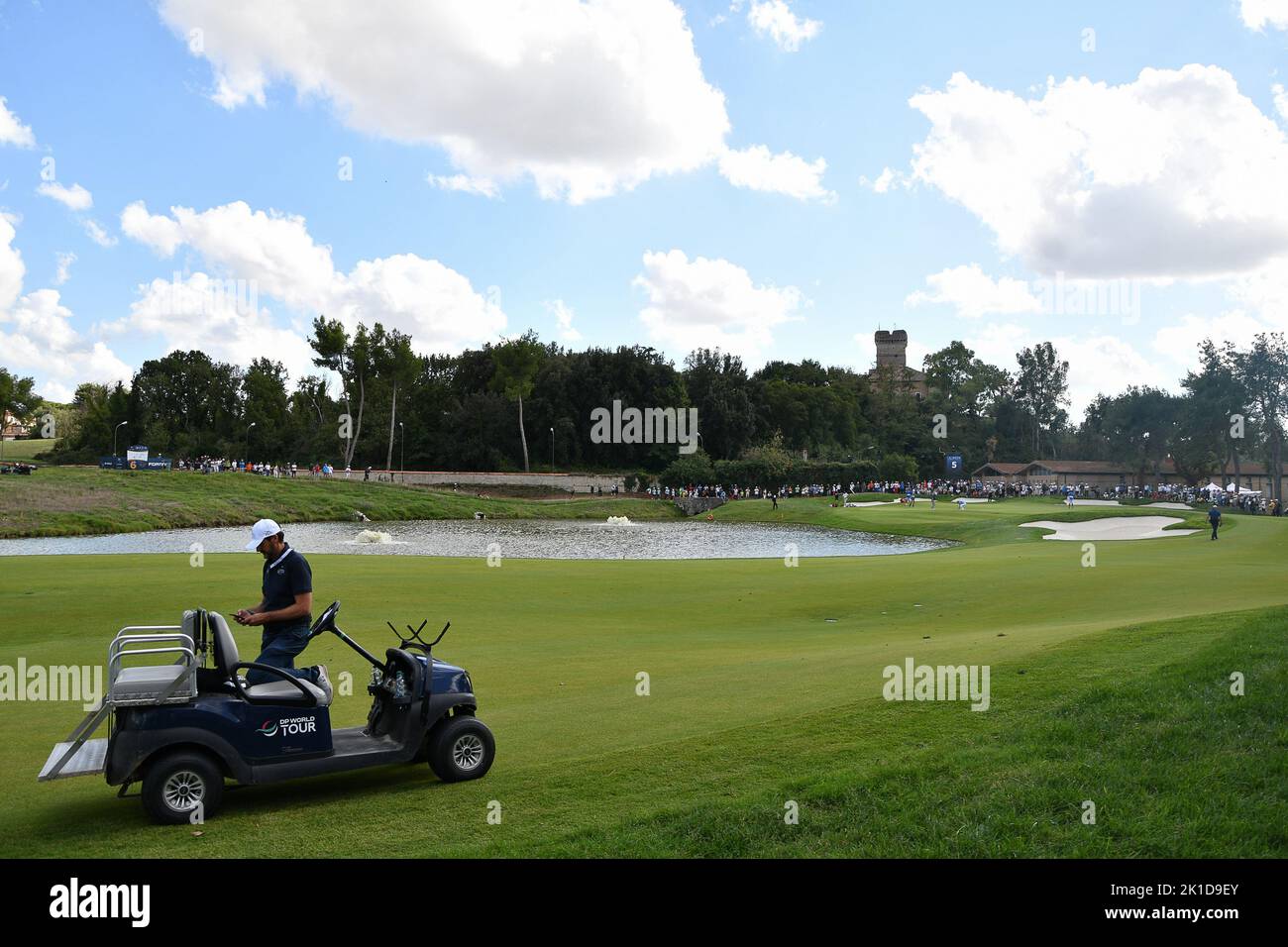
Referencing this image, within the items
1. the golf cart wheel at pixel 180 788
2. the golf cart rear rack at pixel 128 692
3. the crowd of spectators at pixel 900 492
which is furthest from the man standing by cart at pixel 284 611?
the crowd of spectators at pixel 900 492

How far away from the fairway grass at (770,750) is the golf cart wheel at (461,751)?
0.22m

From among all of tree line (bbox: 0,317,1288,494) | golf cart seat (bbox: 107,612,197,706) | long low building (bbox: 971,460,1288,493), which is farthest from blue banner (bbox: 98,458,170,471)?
long low building (bbox: 971,460,1288,493)

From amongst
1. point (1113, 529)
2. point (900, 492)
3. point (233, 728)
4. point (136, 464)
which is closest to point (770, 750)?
point (233, 728)

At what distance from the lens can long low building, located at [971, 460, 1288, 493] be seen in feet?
477

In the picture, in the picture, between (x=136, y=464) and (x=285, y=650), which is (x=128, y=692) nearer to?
(x=285, y=650)

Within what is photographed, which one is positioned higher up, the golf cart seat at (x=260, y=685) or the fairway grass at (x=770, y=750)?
the golf cart seat at (x=260, y=685)

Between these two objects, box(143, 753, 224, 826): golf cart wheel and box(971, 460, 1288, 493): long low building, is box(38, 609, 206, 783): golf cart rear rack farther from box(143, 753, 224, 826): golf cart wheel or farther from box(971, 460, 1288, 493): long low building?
box(971, 460, 1288, 493): long low building

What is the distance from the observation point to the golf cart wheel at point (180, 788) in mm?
7648

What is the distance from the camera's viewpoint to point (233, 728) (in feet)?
26.2

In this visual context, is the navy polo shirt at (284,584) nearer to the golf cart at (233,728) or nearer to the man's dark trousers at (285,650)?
the man's dark trousers at (285,650)

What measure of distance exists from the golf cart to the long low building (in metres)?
149
